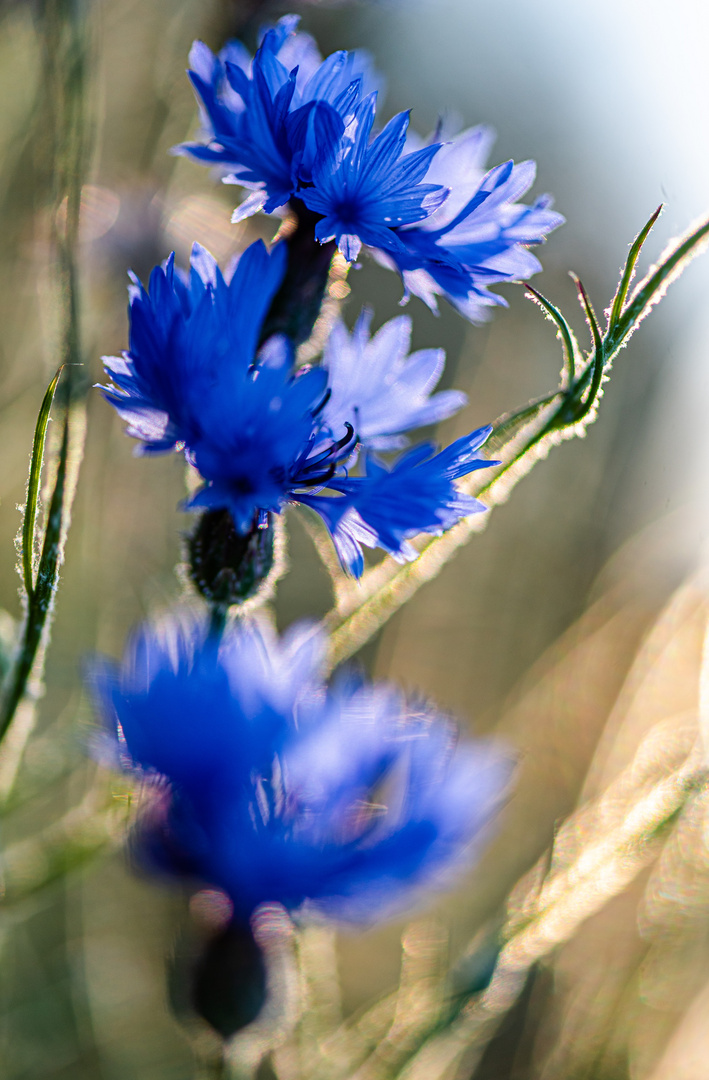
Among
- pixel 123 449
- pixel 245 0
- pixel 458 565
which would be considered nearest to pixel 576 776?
pixel 458 565

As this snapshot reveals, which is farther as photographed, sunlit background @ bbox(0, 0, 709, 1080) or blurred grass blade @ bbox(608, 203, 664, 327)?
sunlit background @ bbox(0, 0, 709, 1080)

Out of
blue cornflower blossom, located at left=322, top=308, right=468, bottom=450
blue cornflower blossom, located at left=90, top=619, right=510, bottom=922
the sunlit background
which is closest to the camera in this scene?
blue cornflower blossom, located at left=90, top=619, right=510, bottom=922

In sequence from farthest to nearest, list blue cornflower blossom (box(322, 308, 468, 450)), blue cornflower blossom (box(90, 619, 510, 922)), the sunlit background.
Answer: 1. the sunlit background
2. blue cornflower blossom (box(322, 308, 468, 450))
3. blue cornflower blossom (box(90, 619, 510, 922))

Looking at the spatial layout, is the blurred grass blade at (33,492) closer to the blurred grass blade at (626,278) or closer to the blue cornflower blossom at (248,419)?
the blue cornflower blossom at (248,419)

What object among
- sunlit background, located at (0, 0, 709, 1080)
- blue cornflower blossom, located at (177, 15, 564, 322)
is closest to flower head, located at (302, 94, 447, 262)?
blue cornflower blossom, located at (177, 15, 564, 322)

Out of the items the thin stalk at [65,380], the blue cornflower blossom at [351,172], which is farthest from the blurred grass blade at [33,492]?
the blue cornflower blossom at [351,172]

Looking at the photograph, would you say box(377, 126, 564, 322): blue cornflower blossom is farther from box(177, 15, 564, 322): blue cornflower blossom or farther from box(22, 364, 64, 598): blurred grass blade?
box(22, 364, 64, 598): blurred grass blade

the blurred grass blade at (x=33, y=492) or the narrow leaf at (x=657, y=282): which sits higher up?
the narrow leaf at (x=657, y=282)
